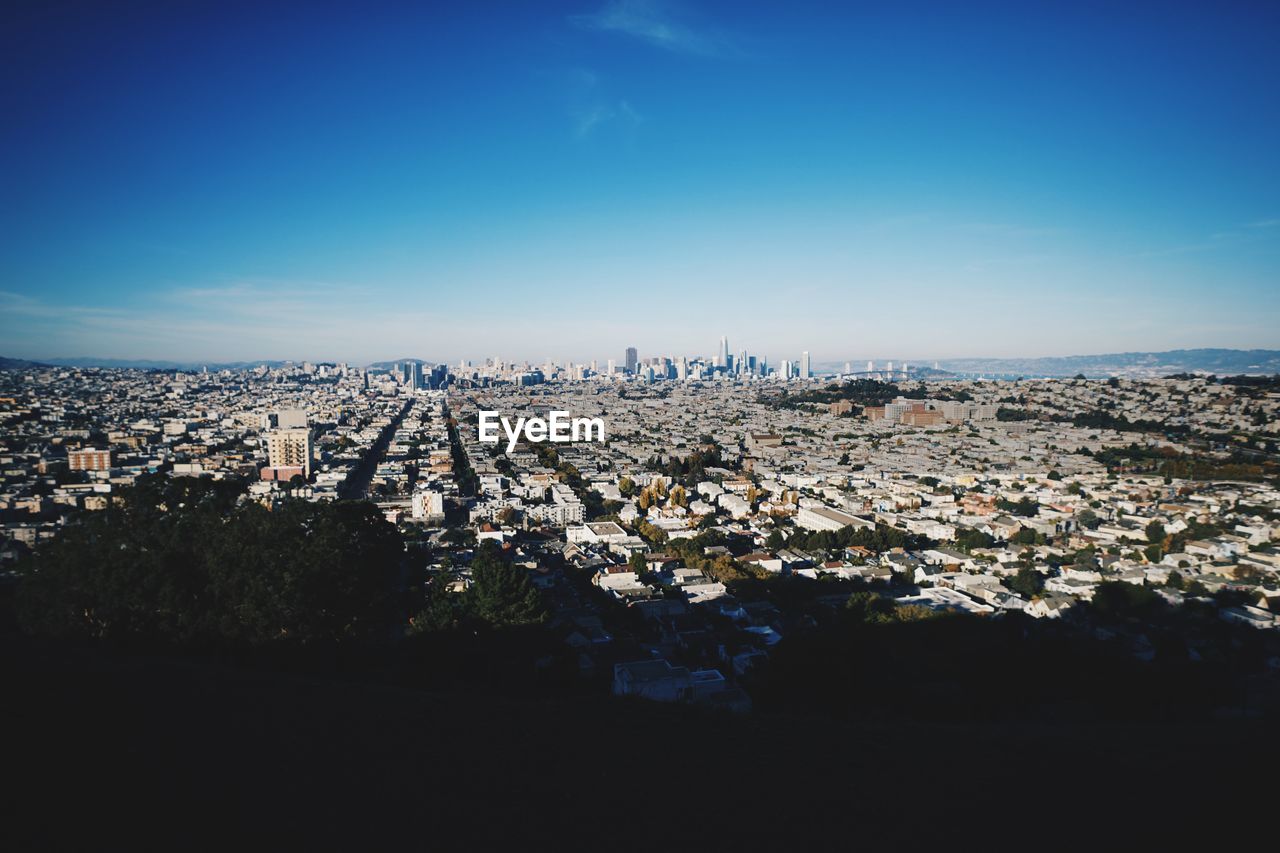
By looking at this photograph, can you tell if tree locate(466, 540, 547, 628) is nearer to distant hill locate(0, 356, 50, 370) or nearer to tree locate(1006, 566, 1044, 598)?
tree locate(1006, 566, 1044, 598)

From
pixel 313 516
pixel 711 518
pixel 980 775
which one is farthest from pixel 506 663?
pixel 711 518

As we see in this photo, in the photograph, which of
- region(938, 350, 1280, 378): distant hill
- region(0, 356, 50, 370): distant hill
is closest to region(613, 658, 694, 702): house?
region(0, 356, 50, 370): distant hill

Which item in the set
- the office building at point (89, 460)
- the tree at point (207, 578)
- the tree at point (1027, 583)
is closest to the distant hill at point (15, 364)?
the office building at point (89, 460)

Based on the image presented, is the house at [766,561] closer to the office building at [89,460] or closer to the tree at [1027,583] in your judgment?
the tree at [1027,583]

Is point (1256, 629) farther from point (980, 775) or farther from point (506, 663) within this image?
point (506, 663)

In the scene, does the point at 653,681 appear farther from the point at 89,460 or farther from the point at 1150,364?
the point at 1150,364
